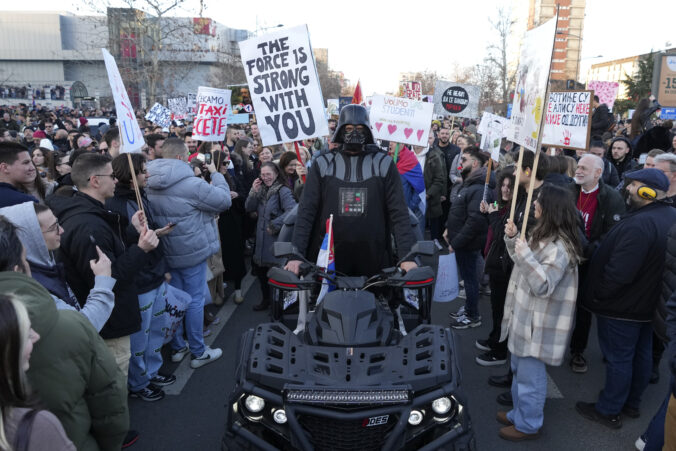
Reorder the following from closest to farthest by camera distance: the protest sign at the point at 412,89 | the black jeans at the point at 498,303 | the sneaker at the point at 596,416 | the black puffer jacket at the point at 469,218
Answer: the sneaker at the point at 596,416 < the black jeans at the point at 498,303 < the black puffer jacket at the point at 469,218 < the protest sign at the point at 412,89

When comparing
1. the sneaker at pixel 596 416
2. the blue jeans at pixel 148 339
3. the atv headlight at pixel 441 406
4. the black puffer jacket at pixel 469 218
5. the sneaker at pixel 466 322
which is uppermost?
the black puffer jacket at pixel 469 218

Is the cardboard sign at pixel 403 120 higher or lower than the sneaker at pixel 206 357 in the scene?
higher

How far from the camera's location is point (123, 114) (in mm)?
3775

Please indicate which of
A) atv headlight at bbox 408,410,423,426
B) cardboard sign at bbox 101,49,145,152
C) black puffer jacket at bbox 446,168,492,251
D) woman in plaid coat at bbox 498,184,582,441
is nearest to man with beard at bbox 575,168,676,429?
woman in plaid coat at bbox 498,184,582,441

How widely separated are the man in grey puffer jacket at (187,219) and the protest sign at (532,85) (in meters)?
2.80

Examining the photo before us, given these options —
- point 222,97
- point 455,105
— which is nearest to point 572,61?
point 455,105

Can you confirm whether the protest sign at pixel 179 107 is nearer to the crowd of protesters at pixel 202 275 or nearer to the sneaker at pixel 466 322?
the crowd of protesters at pixel 202 275

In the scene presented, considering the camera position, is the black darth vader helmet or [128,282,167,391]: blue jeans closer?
the black darth vader helmet

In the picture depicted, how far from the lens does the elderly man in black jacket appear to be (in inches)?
221

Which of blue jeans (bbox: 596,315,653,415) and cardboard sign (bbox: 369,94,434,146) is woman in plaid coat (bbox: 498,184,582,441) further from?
cardboard sign (bbox: 369,94,434,146)

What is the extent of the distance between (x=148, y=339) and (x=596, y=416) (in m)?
3.73

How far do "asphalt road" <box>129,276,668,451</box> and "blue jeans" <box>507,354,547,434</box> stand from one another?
159 millimetres

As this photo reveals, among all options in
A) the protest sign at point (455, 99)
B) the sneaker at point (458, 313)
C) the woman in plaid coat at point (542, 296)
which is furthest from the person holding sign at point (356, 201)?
the protest sign at point (455, 99)

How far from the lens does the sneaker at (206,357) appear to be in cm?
488
